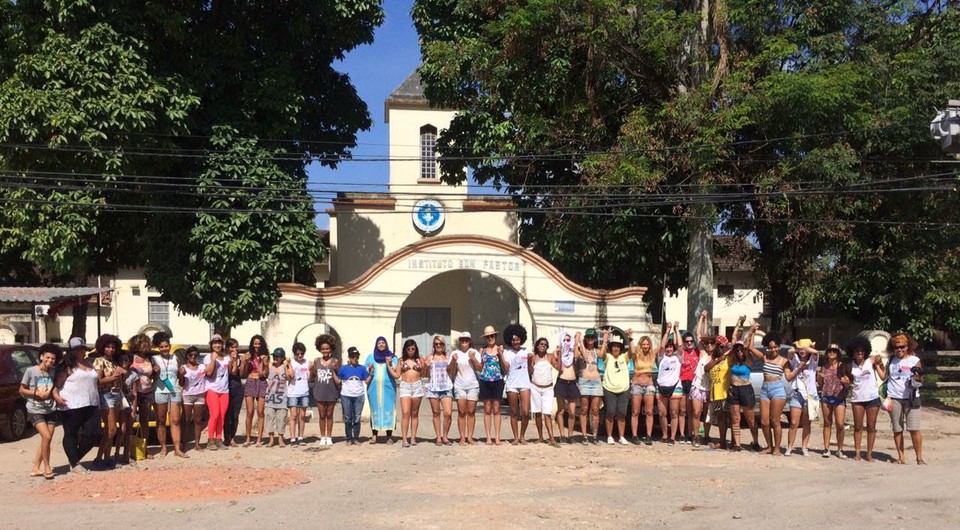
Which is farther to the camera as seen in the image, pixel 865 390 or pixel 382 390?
pixel 382 390

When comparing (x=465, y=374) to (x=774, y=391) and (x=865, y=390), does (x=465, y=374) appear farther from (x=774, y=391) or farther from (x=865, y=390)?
(x=865, y=390)

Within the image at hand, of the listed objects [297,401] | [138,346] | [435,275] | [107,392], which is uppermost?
[435,275]

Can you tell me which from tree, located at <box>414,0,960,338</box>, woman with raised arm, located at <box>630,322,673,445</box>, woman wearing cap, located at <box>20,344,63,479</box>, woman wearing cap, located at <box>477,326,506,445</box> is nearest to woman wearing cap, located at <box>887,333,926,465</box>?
woman with raised arm, located at <box>630,322,673,445</box>

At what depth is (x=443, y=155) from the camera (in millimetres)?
21906

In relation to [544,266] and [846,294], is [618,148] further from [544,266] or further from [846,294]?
[846,294]

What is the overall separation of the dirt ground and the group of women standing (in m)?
0.47

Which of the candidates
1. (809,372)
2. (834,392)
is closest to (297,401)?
(809,372)

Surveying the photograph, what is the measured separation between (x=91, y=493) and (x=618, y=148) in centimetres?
1181

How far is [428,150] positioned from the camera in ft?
92.4

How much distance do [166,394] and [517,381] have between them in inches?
202

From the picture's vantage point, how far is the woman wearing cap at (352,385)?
13305 millimetres

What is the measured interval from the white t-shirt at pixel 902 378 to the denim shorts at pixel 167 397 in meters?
10.0

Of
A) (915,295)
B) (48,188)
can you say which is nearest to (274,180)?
(48,188)

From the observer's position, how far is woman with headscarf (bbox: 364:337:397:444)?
13648 millimetres
